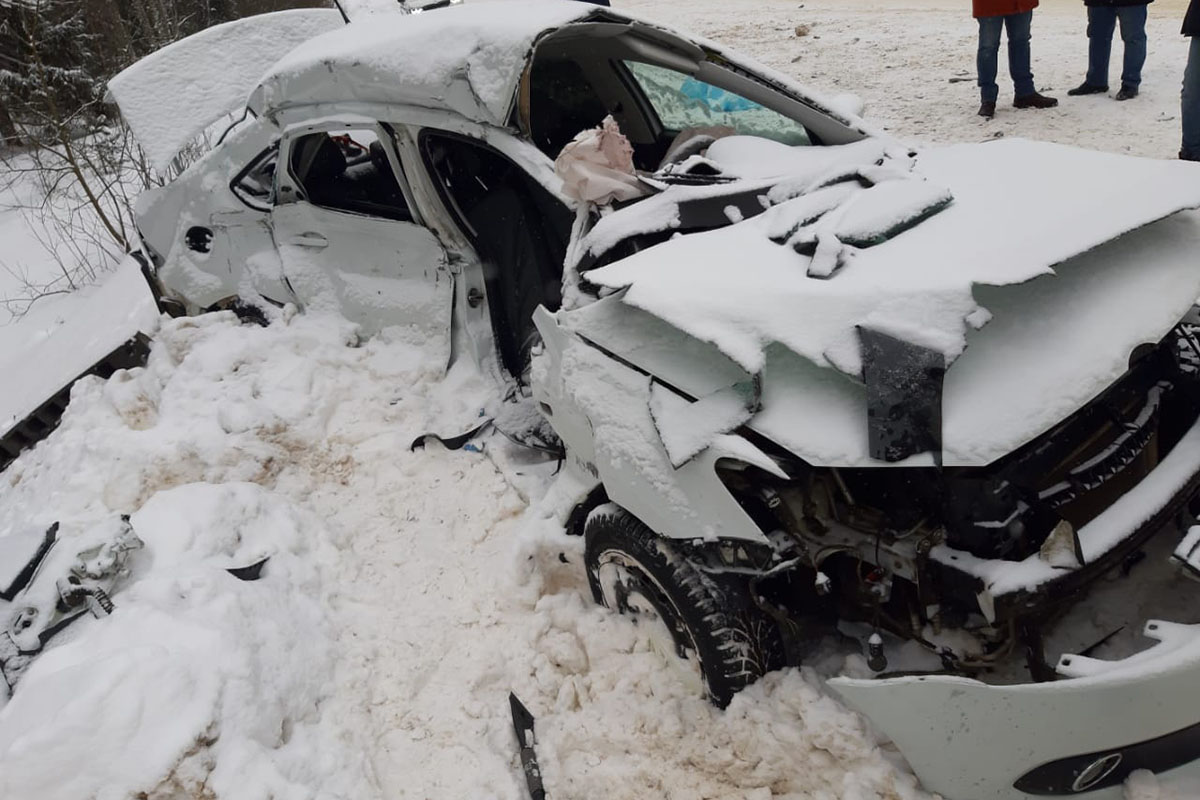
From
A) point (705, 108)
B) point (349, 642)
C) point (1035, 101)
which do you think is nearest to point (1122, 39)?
point (1035, 101)

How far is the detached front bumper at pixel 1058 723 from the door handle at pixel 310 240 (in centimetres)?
331

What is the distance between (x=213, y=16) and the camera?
12562mm

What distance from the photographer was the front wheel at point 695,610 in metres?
2.14

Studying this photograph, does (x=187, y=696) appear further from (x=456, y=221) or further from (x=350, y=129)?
(x=350, y=129)

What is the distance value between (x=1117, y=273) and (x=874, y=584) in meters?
0.96

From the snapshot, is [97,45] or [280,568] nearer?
[280,568]

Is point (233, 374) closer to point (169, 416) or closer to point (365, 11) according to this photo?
point (169, 416)

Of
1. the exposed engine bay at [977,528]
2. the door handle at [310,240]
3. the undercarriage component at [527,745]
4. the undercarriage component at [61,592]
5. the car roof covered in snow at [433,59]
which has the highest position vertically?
the car roof covered in snow at [433,59]

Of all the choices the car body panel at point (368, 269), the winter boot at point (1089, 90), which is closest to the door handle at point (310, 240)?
the car body panel at point (368, 269)

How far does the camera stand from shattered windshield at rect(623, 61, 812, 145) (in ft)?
11.5

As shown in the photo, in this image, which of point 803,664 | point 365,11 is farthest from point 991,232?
point 365,11

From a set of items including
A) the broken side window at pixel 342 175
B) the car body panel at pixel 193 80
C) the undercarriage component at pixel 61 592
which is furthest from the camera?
the car body panel at pixel 193 80

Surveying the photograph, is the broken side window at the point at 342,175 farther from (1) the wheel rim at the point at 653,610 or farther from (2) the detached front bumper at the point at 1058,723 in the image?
(2) the detached front bumper at the point at 1058,723

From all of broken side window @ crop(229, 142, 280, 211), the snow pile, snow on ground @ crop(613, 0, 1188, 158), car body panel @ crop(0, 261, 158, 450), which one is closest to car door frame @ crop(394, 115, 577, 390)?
the snow pile
